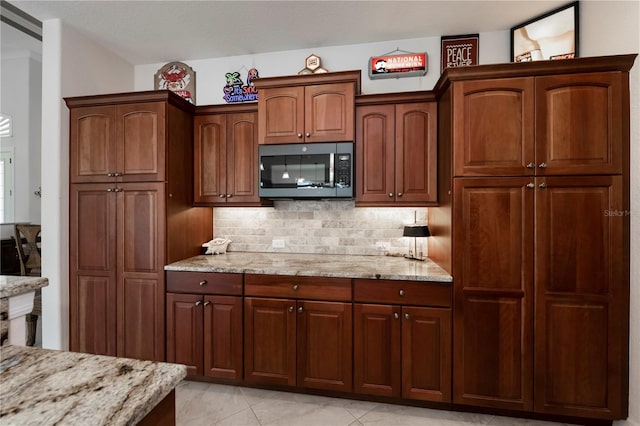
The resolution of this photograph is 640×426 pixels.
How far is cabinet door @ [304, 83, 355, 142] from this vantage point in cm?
255

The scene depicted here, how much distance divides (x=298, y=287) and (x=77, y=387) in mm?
1703

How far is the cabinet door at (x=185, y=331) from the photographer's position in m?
2.49

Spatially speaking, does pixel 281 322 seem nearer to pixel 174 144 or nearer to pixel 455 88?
pixel 174 144

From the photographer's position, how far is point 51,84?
2.66 metres

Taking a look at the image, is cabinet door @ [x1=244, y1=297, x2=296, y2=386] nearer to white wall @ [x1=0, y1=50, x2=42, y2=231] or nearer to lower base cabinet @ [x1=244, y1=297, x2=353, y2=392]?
lower base cabinet @ [x1=244, y1=297, x2=353, y2=392]

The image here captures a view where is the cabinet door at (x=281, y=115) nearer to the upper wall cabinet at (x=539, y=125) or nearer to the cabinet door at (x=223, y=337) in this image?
the upper wall cabinet at (x=539, y=125)

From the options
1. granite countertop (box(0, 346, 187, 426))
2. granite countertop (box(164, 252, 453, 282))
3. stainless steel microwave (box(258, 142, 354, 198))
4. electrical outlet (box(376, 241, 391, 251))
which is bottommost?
granite countertop (box(164, 252, 453, 282))

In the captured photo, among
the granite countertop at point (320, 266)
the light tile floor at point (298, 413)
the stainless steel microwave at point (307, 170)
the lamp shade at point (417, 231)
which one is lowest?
the light tile floor at point (298, 413)

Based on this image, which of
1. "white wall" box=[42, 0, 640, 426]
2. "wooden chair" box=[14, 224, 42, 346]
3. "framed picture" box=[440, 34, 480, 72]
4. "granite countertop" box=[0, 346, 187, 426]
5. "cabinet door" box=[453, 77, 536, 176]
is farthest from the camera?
"wooden chair" box=[14, 224, 42, 346]

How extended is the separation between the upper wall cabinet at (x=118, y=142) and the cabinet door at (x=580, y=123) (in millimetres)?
2733

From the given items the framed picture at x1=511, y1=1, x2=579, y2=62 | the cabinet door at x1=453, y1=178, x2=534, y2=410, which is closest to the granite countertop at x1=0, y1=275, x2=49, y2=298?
the cabinet door at x1=453, y1=178, x2=534, y2=410

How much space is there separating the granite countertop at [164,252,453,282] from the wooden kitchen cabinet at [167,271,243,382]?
0.09 metres

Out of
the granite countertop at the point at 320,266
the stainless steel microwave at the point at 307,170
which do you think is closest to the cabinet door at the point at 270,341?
the granite countertop at the point at 320,266

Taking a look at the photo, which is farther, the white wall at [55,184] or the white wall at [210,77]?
the white wall at [55,184]
